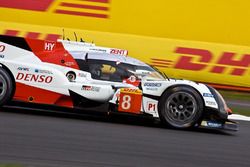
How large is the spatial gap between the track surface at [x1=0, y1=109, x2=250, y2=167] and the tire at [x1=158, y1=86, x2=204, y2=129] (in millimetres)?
180

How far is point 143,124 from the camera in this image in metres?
9.31

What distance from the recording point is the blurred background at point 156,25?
14570 millimetres

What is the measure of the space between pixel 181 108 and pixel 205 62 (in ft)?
19.4

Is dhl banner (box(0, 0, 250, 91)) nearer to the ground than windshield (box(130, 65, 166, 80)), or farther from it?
farther from it

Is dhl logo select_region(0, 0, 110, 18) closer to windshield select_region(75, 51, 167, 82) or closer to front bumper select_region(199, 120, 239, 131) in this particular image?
windshield select_region(75, 51, 167, 82)

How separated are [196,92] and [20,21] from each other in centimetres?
730

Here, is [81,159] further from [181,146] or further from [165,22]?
[165,22]

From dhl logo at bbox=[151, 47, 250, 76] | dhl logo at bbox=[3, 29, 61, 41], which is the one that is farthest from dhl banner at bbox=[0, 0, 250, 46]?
dhl logo at bbox=[151, 47, 250, 76]

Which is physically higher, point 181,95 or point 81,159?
point 181,95

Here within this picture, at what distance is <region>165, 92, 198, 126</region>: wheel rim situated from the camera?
28.6 feet

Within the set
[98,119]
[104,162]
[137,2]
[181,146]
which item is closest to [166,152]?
[181,146]

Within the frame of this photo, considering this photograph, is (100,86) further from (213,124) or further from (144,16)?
(144,16)

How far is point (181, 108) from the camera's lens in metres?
8.77

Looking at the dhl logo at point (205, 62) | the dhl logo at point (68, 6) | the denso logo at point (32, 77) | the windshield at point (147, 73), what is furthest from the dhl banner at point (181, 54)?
the denso logo at point (32, 77)
